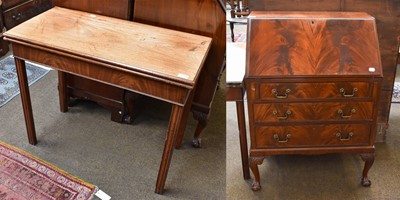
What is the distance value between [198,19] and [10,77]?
1608 mm

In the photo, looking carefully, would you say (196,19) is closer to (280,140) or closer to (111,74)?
(111,74)

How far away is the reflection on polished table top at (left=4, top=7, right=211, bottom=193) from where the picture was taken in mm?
1559

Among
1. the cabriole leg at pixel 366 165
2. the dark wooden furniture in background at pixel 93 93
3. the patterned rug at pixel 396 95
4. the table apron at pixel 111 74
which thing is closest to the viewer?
the table apron at pixel 111 74

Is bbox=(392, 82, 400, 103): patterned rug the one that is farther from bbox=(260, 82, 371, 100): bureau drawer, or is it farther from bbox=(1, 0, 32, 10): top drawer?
bbox=(1, 0, 32, 10): top drawer

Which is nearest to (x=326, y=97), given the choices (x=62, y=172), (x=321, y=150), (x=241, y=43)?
(x=321, y=150)

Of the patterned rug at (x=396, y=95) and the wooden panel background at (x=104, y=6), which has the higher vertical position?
the wooden panel background at (x=104, y=6)

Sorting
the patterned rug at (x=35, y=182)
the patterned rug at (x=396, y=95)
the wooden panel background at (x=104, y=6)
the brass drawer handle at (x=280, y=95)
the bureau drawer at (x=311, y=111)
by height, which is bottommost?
the patterned rug at (x=35, y=182)

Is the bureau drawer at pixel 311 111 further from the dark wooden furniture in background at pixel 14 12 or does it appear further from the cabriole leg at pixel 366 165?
the dark wooden furniture in background at pixel 14 12

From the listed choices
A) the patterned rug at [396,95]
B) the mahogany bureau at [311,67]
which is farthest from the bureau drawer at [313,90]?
the patterned rug at [396,95]

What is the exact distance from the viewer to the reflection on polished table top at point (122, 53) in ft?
5.11

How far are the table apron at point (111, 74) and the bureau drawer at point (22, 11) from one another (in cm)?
131

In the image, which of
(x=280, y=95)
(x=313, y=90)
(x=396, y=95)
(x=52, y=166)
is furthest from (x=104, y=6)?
(x=396, y=95)

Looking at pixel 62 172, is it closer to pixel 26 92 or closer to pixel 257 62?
pixel 26 92

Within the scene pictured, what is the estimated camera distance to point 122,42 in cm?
173
